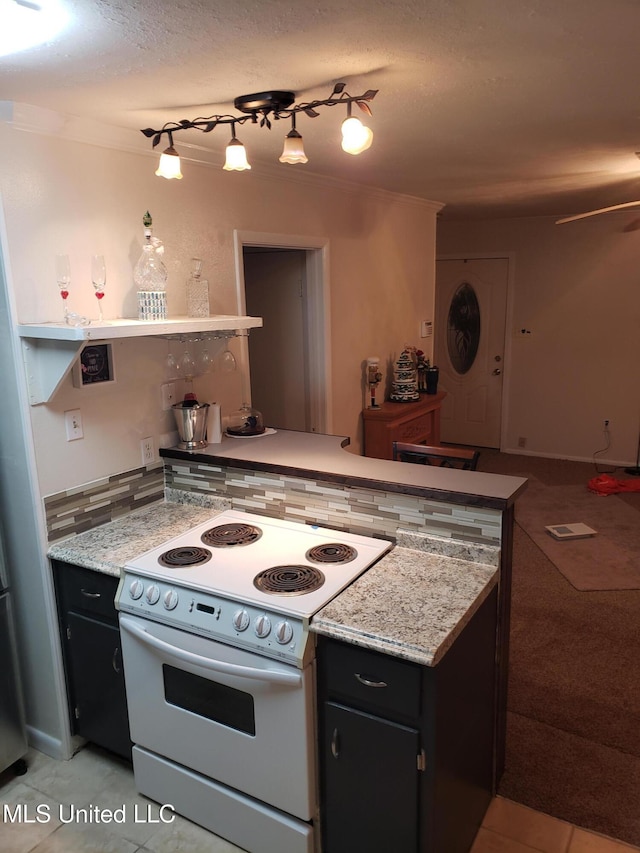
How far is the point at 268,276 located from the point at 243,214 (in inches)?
33.5

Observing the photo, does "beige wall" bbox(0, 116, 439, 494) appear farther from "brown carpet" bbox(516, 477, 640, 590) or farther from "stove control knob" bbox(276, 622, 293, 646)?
"brown carpet" bbox(516, 477, 640, 590)

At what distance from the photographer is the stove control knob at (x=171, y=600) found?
1982 mm

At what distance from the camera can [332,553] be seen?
7.13 feet

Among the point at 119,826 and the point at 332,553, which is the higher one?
the point at 332,553

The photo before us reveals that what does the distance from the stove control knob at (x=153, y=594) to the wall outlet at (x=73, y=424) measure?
2.24 feet

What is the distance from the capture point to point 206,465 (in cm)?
267

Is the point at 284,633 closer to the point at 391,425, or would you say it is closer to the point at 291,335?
the point at 291,335

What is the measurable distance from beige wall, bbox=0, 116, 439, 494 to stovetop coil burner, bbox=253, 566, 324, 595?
2.89 ft

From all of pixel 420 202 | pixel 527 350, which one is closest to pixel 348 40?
pixel 420 202

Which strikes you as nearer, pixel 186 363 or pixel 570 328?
pixel 186 363

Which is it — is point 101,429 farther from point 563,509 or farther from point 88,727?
point 563,509

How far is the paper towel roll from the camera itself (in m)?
2.80

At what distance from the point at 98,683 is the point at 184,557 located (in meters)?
0.62

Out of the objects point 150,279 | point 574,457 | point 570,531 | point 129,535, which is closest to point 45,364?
point 150,279
